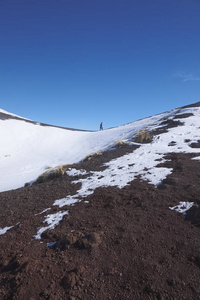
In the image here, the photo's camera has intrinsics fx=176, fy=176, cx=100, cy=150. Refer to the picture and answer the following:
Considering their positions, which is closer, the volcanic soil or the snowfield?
the volcanic soil

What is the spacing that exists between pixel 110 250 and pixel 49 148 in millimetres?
23743

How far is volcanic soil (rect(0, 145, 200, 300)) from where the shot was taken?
3.39 metres

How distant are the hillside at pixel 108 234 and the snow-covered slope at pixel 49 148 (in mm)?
1101

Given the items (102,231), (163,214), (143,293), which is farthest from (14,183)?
(143,293)

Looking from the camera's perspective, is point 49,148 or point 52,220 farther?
point 49,148

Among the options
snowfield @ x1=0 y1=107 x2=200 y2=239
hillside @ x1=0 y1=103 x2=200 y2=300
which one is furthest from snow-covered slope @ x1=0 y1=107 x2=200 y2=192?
hillside @ x1=0 y1=103 x2=200 y2=300

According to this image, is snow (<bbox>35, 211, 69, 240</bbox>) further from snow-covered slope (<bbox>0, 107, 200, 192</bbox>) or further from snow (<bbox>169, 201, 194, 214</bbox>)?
snow (<bbox>169, 201, 194, 214</bbox>)

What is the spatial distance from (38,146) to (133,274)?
85.9 feet

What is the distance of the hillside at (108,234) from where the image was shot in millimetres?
3457

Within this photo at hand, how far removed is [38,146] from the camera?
27.5 meters

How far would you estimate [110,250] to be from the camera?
4.41m

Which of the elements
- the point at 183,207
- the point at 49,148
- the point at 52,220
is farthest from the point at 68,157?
the point at 183,207

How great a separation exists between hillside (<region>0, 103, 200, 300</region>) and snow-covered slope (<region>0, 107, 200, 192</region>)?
3.61 ft

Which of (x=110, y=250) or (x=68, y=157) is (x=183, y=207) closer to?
(x=110, y=250)
